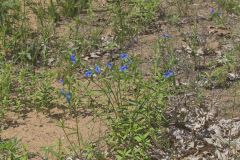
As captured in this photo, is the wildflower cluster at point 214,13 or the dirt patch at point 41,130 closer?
the dirt patch at point 41,130

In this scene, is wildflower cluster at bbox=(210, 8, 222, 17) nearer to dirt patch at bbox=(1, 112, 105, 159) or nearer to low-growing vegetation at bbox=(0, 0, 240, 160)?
low-growing vegetation at bbox=(0, 0, 240, 160)

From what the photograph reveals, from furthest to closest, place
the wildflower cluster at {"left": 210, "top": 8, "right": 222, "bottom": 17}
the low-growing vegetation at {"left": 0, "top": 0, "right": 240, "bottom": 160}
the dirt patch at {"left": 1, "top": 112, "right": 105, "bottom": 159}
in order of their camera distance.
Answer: the wildflower cluster at {"left": 210, "top": 8, "right": 222, "bottom": 17} → the dirt patch at {"left": 1, "top": 112, "right": 105, "bottom": 159} → the low-growing vegetation at {"left": 0, "top": 0, "right": 240, "bottom": 160}

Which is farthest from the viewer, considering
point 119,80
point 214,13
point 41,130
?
point 214,13

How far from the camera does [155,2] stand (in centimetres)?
670

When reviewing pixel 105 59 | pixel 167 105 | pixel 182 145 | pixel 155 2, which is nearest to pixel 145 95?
pixel 167 105

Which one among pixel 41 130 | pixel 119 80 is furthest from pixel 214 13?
pixel 41 130

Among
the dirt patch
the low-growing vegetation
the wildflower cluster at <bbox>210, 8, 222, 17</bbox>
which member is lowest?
the dirt patch

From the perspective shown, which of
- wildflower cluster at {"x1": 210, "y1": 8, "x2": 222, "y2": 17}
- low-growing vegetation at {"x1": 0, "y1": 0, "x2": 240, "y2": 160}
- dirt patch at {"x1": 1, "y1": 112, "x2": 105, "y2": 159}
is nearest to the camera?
low-growing vegetation at {"x1": 0, "y1": 0, "x2": 240, "y2": 160}

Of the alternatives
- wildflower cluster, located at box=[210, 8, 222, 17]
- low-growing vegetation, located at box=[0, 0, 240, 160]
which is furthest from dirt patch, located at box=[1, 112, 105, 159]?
wildflower cluster, located at box=[210, 8, 222, 17]

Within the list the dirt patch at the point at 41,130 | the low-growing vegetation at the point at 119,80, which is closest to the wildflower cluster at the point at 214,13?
the low-growing vegetation at the point at 119,80

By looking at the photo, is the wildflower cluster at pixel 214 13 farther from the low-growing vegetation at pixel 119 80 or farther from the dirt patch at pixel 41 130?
the dirt patch at pixel 41 130

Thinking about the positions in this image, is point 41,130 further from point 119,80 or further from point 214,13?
point 214,13

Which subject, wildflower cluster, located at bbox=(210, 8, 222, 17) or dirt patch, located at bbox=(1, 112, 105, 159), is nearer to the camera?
dirt patch, located at bbox=(1, 112, 105, 159)

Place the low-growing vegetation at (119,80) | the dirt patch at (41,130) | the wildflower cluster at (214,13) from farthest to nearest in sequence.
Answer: the wildflower cluster at (214,13) → the dirt patch at (41,130) → the low-growing vegetation at (119,80)
